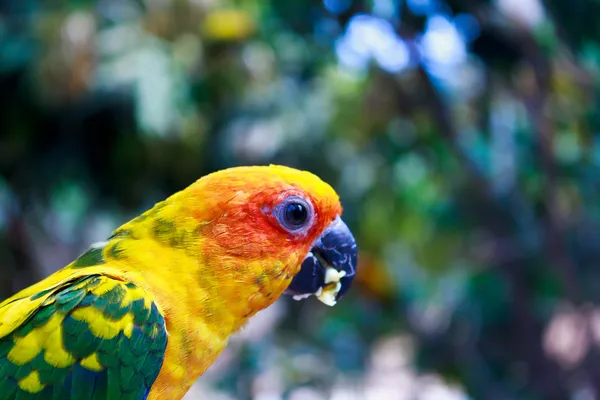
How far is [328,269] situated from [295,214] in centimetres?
19

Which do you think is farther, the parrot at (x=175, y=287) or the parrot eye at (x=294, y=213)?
the parrot eye at (x=294, y=213)

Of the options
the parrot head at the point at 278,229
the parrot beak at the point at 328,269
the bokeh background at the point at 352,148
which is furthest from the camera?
the bokeh background at the point at 352,148

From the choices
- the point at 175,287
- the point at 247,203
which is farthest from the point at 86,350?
the point at 247,203

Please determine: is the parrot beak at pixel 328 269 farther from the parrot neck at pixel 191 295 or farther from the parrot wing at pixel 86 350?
the parrot wing at pixel 86 350

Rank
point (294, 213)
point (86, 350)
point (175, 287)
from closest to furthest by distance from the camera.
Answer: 1. point (86, 350)
2. point (175, 287)
3. point (294, 213)

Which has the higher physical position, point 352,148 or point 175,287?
point 175,287

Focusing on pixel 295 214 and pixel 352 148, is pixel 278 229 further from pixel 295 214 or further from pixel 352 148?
pixel 352 148

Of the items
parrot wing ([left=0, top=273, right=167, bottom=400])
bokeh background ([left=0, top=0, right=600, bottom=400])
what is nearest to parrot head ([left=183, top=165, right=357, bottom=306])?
parrot wing ([left=0, top=273, right=167, bottom=400])

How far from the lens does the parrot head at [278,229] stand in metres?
1.38

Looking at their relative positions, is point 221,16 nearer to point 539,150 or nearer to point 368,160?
point 368,160

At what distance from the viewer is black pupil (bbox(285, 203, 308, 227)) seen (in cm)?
142

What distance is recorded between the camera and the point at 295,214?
1.43 m

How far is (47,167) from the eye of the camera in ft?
13.1

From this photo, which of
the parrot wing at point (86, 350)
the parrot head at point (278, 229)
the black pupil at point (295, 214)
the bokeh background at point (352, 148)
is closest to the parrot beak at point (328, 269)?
the parrot head at point (278, 229)
